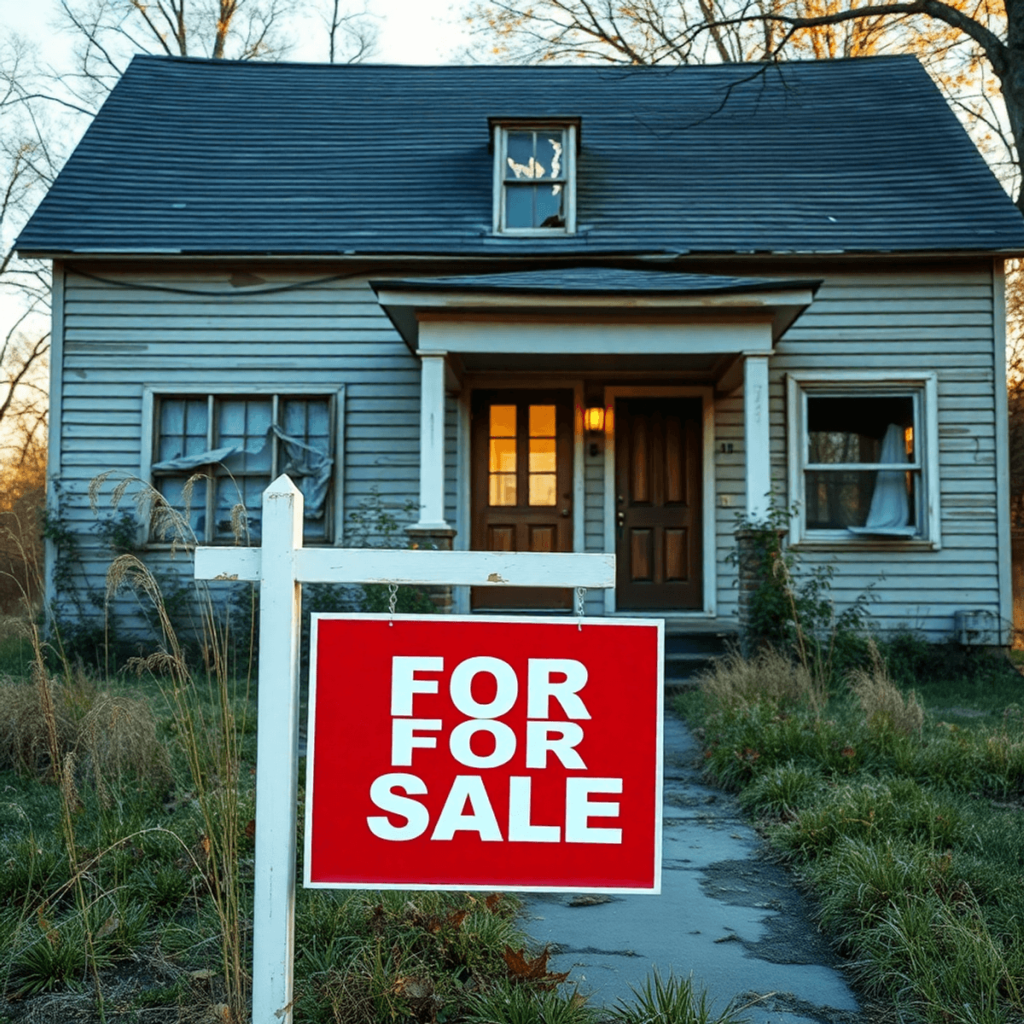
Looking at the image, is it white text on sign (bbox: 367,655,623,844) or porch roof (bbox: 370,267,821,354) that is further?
porch roof (bbox: 370,267,821,354)

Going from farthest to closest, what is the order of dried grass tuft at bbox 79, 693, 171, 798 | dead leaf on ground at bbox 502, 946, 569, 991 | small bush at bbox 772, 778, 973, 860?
dried grass tuft at bbox 79, 693, 171, 798, small bush at bbox 772, 778, 973, 860, dead leaf on ground at bbox 502, 946, 569, 991

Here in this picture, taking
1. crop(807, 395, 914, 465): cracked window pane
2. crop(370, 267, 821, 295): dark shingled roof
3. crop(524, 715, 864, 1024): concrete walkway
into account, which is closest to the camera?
crop(524, 715, 864, 1024): concrete walkway

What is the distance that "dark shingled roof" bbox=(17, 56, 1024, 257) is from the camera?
30.5 ft

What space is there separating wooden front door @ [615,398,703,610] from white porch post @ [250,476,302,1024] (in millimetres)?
7958

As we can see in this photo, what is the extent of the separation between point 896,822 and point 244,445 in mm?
7356

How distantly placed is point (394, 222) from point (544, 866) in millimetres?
8708

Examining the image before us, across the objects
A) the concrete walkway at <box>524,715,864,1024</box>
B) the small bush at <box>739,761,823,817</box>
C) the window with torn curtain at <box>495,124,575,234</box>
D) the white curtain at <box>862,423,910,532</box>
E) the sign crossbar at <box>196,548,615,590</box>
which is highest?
the window with torn curtain at <box>495,124,575,234</box>

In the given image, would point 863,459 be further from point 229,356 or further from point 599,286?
point 229,356

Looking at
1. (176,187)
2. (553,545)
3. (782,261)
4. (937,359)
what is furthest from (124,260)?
(937,359)

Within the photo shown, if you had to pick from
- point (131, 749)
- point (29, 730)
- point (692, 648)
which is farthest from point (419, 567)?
point (692, 648)

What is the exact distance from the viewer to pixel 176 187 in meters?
10.0

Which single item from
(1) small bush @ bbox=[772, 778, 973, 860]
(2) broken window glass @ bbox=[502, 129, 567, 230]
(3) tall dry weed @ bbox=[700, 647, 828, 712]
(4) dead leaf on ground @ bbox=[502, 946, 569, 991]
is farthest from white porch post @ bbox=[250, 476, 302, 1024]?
(2) broken window glass @ bbox=[502, 129, 567, 230]

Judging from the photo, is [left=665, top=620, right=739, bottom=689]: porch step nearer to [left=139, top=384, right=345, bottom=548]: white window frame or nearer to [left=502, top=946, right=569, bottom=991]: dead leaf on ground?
[left=139, top=384, right=345, bottom=548]: white window frame

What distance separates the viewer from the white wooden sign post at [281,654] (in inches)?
68.0
